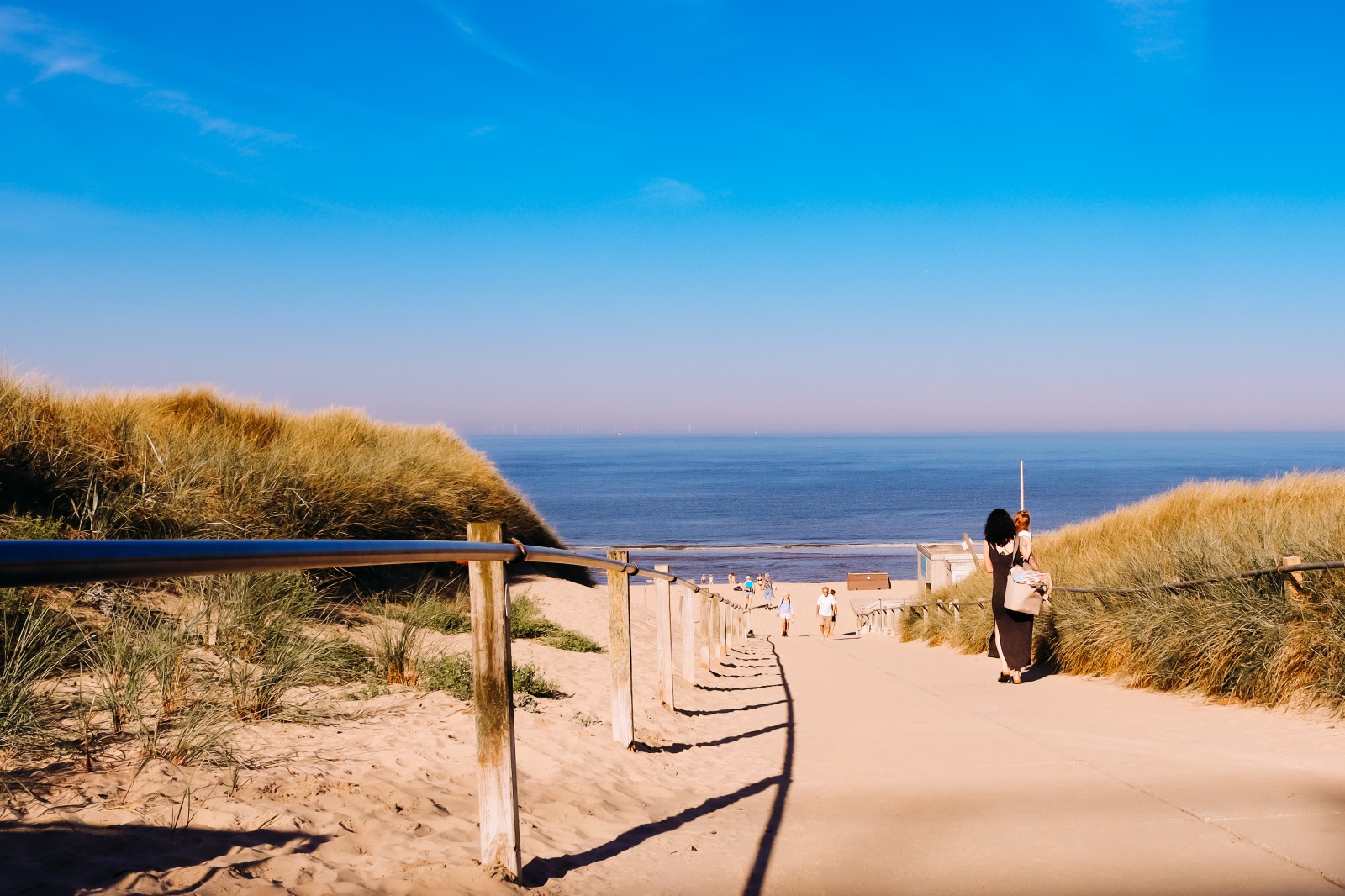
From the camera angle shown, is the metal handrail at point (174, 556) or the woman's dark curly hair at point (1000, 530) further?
the woman's dark curly hair at point (1000, 530)

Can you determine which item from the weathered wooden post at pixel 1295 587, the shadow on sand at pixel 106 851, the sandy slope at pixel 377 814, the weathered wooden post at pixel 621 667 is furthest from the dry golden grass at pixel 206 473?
the weathered wooden post at pixel 1295 587

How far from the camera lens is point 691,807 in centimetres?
460

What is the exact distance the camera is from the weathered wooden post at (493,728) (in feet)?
10.3

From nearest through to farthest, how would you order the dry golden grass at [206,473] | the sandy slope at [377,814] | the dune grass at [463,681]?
1. the sandy slope at [377,814]
2. the dune grass at [463,681]
3. the dry golden grass at [206,473]

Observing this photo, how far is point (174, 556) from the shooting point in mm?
1702

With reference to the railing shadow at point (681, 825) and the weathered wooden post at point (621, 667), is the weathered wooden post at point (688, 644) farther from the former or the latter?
the weathered wooden post at point (621, 667)

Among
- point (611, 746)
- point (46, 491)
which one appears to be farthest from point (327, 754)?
point (46, 491)

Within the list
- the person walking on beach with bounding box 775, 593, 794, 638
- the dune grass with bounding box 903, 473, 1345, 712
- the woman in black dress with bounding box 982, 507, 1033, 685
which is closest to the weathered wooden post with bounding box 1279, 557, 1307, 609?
the dune grass with bounding box 903, 473, 1345, 712

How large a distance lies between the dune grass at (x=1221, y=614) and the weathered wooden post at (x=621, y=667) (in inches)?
183

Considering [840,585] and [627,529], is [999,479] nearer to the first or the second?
[627,529]

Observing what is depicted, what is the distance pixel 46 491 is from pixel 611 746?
6451 mm

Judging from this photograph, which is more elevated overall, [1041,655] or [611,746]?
[611,746]

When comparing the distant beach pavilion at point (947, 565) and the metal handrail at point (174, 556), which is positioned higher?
the metal handrail at point (174, 556)

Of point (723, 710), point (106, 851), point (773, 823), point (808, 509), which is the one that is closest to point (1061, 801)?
point (773, 823)
